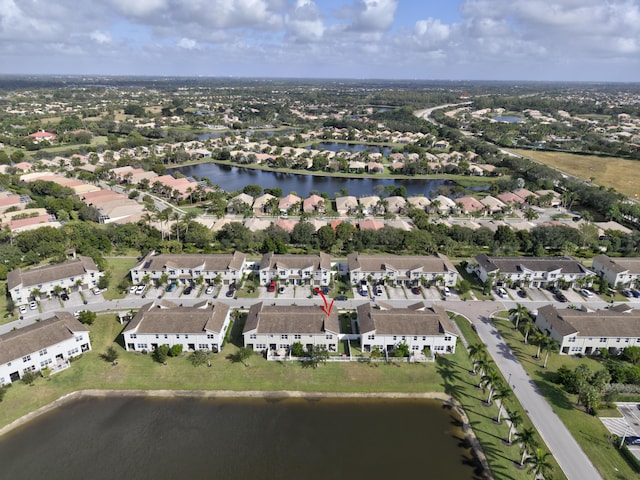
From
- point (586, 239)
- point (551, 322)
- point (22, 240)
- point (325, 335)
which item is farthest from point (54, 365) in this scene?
point (586, 239)

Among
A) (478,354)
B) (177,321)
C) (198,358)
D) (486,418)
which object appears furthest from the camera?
(177,321)

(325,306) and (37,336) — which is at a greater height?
(37,336)

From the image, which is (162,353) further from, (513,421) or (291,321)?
(513,421)

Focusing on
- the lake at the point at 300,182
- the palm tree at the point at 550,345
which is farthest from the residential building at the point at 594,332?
the lake at the point at 300,182

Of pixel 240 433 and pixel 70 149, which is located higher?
pixel 70 149

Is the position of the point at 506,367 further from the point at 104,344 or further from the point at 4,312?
the point at 4,312

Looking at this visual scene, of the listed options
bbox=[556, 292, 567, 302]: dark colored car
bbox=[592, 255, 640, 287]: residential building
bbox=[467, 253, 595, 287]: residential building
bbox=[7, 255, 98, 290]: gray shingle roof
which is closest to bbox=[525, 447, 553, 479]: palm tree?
bbox=[556, 292, 567, 302]: dark colored car

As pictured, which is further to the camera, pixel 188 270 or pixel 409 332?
pixel 188 270

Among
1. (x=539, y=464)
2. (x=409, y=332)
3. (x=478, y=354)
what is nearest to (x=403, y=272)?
(x=409, y=332)
